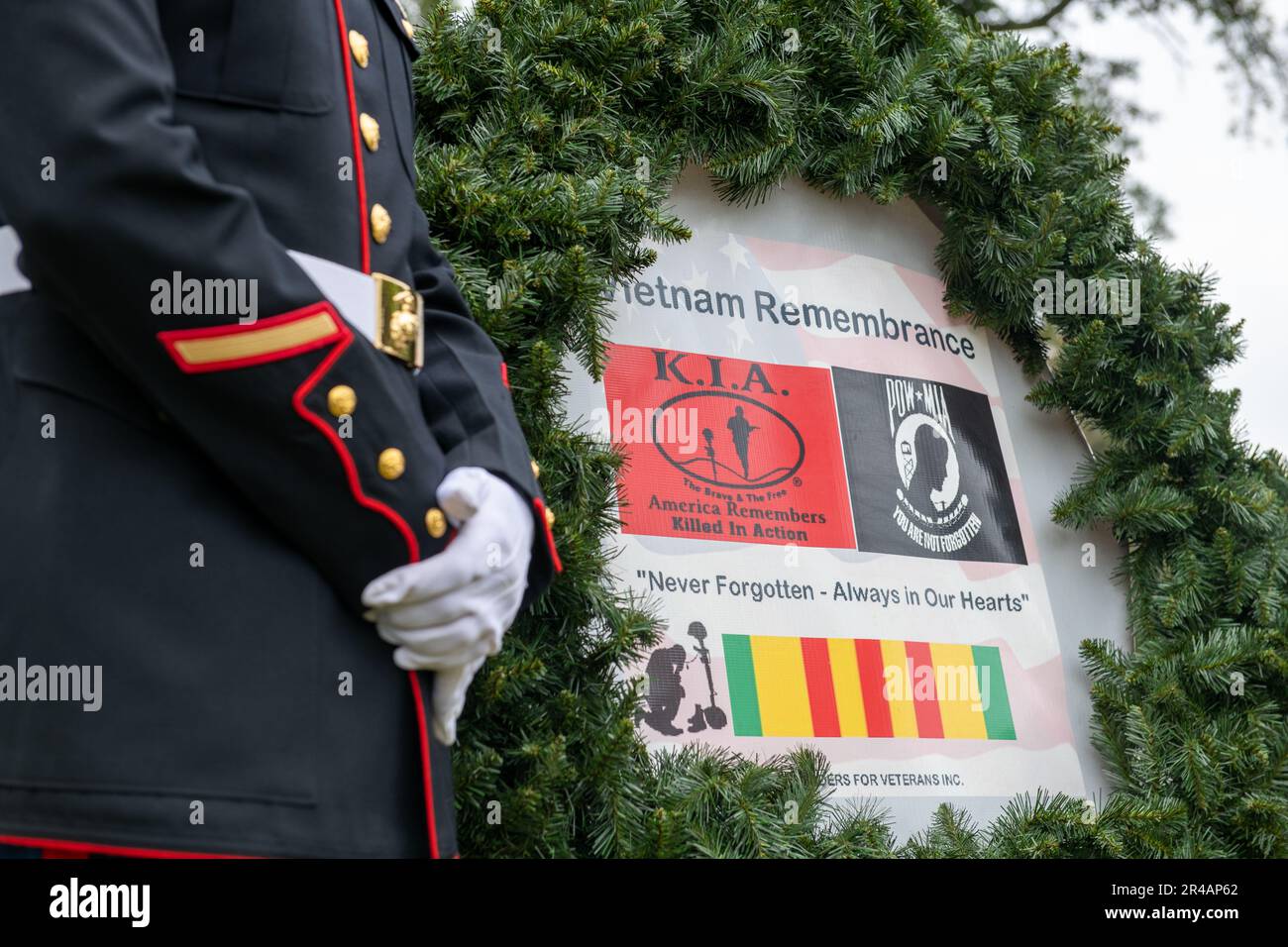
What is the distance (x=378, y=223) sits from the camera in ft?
3.70

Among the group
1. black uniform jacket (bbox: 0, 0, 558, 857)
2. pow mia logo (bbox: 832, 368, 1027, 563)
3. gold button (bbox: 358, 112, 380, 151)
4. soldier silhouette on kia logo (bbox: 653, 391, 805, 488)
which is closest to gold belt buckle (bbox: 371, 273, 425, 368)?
black uniform jacket (bbox: 0, 0, 558, 857)

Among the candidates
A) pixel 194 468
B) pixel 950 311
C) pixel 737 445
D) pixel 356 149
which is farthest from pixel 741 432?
pixel 194 468

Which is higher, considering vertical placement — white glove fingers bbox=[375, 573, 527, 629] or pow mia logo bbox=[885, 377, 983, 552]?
pow mia logo bbox=[885, 377, 983, 552]

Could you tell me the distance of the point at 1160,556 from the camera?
2326 mm

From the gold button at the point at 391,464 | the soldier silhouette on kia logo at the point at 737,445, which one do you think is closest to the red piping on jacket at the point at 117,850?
the gold button at the point at 391,464

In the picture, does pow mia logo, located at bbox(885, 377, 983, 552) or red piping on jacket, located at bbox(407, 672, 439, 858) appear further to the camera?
pow mia logo, located at bbox(885, 377, 983, 552)

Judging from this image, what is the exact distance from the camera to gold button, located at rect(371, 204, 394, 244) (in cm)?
113

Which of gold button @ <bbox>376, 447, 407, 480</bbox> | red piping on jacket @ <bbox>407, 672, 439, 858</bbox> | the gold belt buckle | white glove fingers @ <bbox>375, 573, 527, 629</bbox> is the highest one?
the gold belt buckle

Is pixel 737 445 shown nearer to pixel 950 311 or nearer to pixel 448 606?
pixel 950 311

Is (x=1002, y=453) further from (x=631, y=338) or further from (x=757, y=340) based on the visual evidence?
(x=631, y=338)

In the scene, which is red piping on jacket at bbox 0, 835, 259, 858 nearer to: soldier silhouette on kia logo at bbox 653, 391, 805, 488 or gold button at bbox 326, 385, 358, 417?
gold button at bbox 326, 385, 358, 417

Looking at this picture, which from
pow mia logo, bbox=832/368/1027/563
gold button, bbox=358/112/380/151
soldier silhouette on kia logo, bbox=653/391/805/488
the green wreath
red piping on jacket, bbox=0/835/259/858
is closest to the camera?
red piping on jacket, bbox=0/835/259/858

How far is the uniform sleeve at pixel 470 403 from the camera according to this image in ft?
3.64
